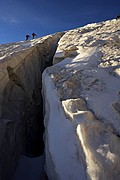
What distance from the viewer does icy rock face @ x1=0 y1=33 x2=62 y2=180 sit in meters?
6.21

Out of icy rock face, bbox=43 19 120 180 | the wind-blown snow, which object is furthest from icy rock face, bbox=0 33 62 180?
icy rock face, bbox=43 19 120 180

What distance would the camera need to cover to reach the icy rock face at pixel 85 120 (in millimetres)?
3133

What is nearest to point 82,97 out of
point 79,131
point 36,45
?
point 79,131

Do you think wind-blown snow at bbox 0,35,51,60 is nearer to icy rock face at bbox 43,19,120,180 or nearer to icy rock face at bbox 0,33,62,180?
icy rock face at bbox 0,33,62,180

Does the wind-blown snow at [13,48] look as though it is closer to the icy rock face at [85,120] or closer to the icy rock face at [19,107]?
the icy rock face at [19,107]

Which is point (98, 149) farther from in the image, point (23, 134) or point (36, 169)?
point (23, 134)

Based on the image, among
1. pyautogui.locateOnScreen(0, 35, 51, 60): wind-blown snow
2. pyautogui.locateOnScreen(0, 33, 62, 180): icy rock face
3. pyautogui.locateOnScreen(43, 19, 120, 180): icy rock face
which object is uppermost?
pyautogui.locateOnScreen(0, 35, 51, 60): wind-blown snow

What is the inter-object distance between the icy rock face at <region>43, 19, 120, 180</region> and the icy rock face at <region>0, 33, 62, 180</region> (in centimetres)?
182

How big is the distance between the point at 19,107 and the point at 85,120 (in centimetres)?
467

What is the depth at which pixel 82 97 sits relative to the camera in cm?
441

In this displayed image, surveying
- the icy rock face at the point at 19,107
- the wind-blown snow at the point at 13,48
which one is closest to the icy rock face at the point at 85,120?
the icy rock face at the point at 19,107

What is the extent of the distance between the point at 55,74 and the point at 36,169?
2704 mm

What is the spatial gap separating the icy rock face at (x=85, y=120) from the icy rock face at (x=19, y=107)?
1.82 metres

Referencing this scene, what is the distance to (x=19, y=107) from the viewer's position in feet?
25.8
